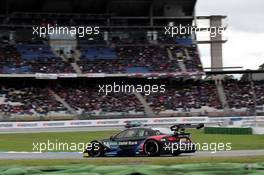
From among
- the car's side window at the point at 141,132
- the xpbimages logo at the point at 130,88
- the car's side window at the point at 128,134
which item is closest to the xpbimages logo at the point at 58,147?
the car's side window at the point at 128,134

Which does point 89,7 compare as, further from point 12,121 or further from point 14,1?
point 12,121

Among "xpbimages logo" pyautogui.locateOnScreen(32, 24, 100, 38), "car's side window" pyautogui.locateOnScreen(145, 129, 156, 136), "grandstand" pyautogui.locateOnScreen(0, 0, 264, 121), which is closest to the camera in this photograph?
"car's side window" pyautogui.locateOnScreen(145, 129, 156, 136)

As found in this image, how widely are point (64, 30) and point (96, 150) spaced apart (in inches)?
1699

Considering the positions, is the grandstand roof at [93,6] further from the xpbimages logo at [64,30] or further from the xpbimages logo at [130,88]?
the xpbimages logo at [130,88]

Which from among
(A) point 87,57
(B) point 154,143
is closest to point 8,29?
(A) point 87,57

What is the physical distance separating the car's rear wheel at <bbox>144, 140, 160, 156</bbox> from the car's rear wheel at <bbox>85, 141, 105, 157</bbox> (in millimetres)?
1705

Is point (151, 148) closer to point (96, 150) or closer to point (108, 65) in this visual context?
point (96, 150)

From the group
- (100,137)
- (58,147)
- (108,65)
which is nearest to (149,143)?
(58,147)

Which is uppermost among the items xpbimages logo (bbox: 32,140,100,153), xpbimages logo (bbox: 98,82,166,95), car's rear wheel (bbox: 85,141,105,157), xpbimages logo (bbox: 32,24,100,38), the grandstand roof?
the grandstand roof

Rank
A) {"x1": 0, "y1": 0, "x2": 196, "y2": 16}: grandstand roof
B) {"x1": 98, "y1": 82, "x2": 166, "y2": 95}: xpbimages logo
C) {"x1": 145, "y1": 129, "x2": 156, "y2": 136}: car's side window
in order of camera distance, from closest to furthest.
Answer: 1. {"x1": 145, "y1": 129, "x2": 156, "y2": 136}: car's side window
2. {"x1": 98, "y1": 82, "x2": 166, "y2": 95}: xpbimages logo
3. {"x1": 0, "y1": 0, "x2": 196, "y2": 16}: grandstand roof

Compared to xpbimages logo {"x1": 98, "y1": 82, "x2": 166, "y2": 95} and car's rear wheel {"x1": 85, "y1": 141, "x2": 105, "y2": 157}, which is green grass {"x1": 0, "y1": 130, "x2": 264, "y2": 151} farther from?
xpbimages logo {"x1": 98, "y1": 82, "x2": 166, "y2": 95}

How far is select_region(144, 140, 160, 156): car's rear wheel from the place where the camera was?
67.1ft

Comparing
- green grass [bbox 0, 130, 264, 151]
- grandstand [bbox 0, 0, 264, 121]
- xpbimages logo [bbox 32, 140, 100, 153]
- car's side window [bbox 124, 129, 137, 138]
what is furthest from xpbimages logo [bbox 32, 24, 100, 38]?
car's side window [bbox 124, 129, 137, 138]

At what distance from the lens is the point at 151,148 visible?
20.6 meters
